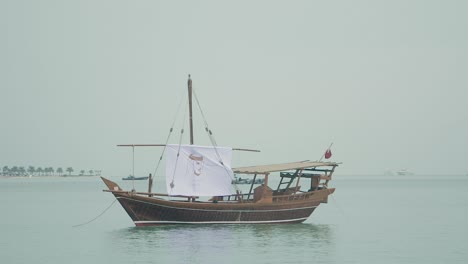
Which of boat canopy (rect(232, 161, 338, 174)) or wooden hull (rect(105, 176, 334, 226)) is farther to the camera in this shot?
boat canopy (rect(232, 161, 338, 174))

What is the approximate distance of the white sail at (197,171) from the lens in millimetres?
45594

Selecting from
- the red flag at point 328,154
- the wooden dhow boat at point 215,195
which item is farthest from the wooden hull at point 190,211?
the red flag at point 328,154

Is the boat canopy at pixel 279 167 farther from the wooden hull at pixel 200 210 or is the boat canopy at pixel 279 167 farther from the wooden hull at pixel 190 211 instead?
the wooden hull at pixel 190 211

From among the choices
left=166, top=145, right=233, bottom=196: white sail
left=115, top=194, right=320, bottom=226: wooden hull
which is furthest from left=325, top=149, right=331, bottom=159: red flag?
left=166, top=145, right=233, bottom=196: white sail

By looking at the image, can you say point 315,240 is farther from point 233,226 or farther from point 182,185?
point 182,185

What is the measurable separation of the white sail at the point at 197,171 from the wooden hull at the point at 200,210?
1873 mm

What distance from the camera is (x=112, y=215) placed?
217 feet

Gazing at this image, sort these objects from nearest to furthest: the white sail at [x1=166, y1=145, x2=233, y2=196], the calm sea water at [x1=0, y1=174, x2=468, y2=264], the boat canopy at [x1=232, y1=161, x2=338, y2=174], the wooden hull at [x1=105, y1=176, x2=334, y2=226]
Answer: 1. the calm sea water at [x1=0, y1=174, x2=468, y2=264]
2. the wooden hull at [x1=105, y1=176, x2=334, y2=226]
3. the boat canopy at [x1=232, y1=161, x2=338, y2=174]
4. the white sail at [x1=166, y1=145, x2=233, y2=196]

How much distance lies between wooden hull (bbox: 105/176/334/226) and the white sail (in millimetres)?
1873

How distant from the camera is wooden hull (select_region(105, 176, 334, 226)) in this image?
42719 mm

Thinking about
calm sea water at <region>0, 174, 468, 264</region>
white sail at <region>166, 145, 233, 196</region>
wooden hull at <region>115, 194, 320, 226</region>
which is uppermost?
white sail at <region>166, 145, 233, 196</region>

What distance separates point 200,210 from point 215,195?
3.05m

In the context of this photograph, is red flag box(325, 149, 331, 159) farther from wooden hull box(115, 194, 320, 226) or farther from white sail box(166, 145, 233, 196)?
white sail box(166, 145, 233, 196)

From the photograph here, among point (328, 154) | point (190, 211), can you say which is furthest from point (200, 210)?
point (328, 154)
